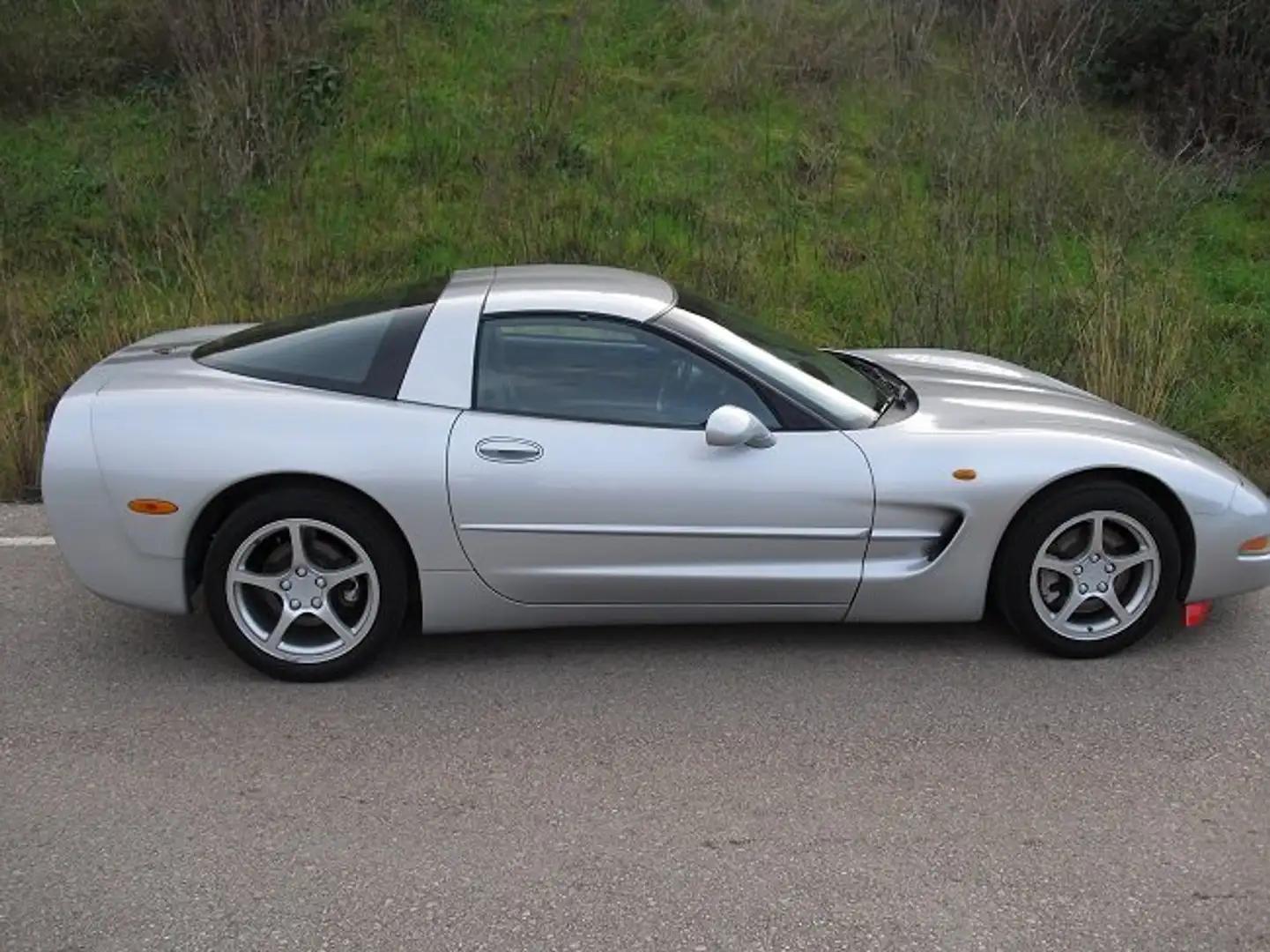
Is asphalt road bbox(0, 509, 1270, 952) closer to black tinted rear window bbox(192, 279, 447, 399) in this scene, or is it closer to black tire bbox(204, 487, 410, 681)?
black tire bbox(204, 487, 410, 681)

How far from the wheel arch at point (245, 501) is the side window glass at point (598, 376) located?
49 centimetres

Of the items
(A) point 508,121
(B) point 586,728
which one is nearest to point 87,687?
(B) point 586,728

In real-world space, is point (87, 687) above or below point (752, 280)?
below

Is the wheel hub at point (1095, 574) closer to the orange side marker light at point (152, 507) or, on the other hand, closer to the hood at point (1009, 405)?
the hood at point (1009, 405)

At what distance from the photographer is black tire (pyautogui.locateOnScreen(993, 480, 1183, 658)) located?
4156mm

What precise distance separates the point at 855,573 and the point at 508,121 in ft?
26.8

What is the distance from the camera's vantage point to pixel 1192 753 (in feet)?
12.0

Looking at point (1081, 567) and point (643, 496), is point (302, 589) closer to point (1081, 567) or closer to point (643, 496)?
point (643, 496)

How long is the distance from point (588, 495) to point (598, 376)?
447 mm

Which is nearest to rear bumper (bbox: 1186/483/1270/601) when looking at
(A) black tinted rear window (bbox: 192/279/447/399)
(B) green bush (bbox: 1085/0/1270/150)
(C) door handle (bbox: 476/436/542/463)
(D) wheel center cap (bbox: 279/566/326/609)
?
(C) door handle (bbox: 476/436/542/463)

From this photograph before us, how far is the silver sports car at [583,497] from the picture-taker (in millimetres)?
4016

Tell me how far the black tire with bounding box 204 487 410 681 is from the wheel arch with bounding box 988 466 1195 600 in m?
1.99

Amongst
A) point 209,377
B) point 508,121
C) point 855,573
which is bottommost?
point 855,573

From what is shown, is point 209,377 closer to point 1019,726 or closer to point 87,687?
point 87,687
